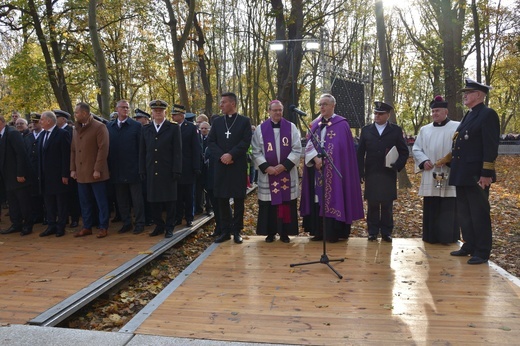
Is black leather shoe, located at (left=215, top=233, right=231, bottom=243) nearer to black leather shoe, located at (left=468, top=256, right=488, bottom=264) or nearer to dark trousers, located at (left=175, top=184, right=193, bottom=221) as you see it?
dark trousers, located at (left=175, top=184, right=193, bottom=221)

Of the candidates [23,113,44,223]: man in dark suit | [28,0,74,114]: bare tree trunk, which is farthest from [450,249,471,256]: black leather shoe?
[28,0,74,114]: bare tree trunk

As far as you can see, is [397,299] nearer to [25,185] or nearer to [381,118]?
[381,118]

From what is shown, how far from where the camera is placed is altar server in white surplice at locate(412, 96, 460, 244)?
20.7 ft

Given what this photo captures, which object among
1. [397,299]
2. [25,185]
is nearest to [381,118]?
[397,299]

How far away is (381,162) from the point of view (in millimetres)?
6602

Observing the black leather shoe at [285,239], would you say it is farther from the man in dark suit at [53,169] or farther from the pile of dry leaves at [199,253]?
the man in dark suit at [53,169]

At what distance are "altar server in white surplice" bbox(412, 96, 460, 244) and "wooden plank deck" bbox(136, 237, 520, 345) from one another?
436mm

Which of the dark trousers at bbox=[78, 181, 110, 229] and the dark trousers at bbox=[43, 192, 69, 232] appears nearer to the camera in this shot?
the dark trousers at bbox=[78, 181, 110, 229]

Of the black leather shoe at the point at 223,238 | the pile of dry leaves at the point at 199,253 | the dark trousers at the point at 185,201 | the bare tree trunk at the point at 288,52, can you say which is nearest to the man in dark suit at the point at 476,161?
the pile of dry leaves at the point at 199,253

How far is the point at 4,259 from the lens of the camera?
6.05m

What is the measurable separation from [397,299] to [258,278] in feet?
5.27

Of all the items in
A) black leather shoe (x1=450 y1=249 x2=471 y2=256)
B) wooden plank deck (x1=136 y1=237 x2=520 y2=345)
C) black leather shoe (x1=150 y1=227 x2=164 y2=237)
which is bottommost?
wooden plank deck (x1=136 y1=237 x2=520 y2=345)

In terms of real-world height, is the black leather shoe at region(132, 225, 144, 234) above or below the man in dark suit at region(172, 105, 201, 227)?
below

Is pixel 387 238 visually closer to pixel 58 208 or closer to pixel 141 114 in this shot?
pixel 141 114
